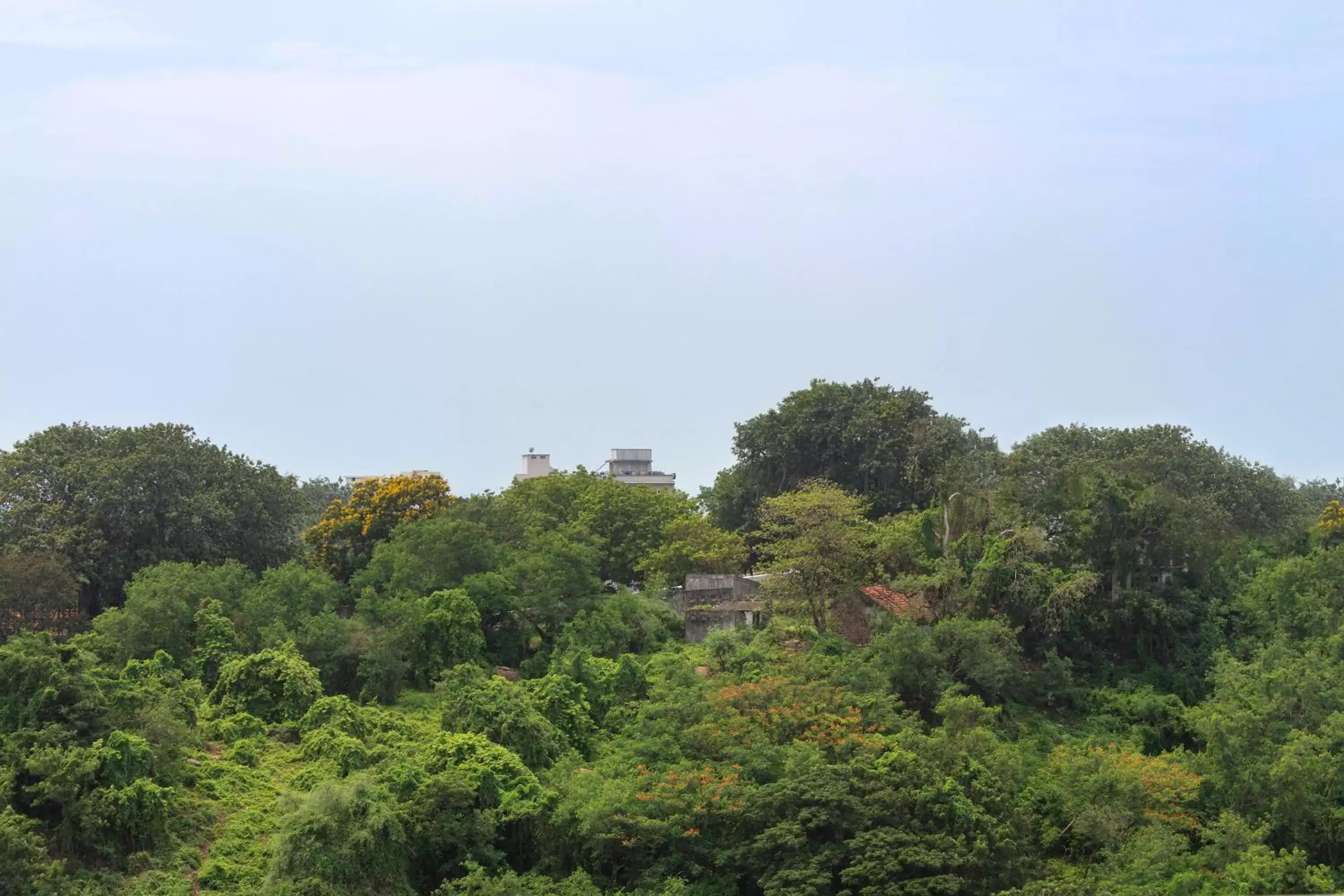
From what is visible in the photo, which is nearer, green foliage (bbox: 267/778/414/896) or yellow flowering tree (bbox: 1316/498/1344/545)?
green foliage (bbox: 267/778/414/896)

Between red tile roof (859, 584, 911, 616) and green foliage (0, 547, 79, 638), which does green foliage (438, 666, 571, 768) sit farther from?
green foliage (0, 547, 79, 638)

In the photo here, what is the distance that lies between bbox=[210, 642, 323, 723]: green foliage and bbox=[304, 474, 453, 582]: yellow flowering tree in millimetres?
10115

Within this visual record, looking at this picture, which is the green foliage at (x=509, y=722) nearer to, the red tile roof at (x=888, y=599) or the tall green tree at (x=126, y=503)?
the red tile roof at (x=888, y=599)

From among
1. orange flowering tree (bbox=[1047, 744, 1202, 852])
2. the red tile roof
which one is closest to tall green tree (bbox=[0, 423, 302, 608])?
the red tile roof

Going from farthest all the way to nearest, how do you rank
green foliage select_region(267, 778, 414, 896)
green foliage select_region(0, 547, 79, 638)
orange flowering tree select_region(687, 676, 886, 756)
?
green foliage select_region(0, 547, 79, 638)
orange flowering tree select_region(687, 676, 886, 756)
green foliage select_region(267, 778, 414, 896)

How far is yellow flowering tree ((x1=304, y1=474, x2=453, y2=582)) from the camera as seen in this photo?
39031 millimetres

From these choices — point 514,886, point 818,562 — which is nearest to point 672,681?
point 818,562

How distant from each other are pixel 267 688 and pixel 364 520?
1144cm

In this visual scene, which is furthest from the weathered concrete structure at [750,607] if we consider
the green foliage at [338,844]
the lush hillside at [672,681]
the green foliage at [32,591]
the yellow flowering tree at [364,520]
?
the green foliage at [32,591]

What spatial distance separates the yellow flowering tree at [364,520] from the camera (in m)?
39.0

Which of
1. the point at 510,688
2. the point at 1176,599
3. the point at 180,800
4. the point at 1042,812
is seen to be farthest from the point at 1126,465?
the point at 180,800

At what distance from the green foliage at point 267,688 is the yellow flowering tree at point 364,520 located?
10115 mm

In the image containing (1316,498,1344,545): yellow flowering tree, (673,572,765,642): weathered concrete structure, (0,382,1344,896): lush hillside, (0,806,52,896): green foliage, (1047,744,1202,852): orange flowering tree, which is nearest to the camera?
(0,806,52,896): green foliage

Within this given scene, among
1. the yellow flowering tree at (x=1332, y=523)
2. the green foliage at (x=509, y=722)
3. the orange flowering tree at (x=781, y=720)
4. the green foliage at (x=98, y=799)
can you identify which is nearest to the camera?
the green foliage at (x=98, y=799)
